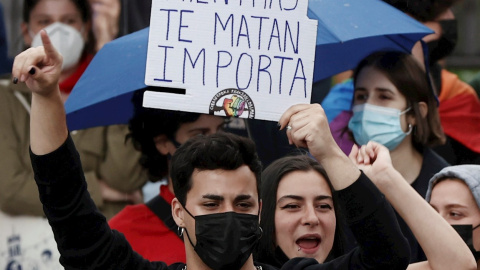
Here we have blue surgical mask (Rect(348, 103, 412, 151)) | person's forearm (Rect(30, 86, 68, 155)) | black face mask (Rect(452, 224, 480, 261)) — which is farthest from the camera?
blue surgical mask (Rect(348, 103, 412, 151))

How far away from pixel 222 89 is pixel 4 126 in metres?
2.66

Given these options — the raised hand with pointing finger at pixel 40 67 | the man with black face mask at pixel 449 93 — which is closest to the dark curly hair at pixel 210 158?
the raised hand with pointing finger at pixel 40 67

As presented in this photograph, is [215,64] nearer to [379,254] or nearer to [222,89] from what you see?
[222,89]

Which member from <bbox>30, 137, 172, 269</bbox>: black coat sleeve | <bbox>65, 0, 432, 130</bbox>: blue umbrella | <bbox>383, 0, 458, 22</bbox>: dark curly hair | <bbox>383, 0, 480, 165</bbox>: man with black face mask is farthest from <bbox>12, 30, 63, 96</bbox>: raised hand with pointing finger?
<bbox>383, 0, 458, 22</bbox>: dark curly hair

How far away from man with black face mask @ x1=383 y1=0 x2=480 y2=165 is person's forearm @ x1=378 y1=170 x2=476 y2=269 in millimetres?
2335

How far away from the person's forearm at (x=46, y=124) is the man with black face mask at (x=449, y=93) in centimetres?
318

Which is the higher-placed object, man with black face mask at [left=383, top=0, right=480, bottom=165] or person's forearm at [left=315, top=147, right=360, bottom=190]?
person's forearm at [left=315, top=147, right=360, bottom=190]

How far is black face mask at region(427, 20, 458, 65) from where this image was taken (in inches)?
276

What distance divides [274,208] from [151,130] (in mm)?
1067

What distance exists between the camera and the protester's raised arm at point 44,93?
3783 mm

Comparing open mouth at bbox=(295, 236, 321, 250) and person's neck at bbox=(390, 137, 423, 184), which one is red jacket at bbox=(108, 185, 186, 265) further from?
person's neck at bbox=(390, 137, 423, 184)

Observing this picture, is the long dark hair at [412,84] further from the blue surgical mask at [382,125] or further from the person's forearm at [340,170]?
the person's forearm at [340,170]

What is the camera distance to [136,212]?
5.60 metres

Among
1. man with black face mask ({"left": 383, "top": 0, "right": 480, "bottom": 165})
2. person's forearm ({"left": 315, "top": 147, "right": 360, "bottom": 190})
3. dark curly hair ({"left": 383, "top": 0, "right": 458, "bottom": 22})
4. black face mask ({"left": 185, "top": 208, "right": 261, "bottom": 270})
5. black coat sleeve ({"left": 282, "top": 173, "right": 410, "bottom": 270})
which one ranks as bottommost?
man with black face mask ({"left": 383, "top": 0, "right": 480, "bottom": 165})
